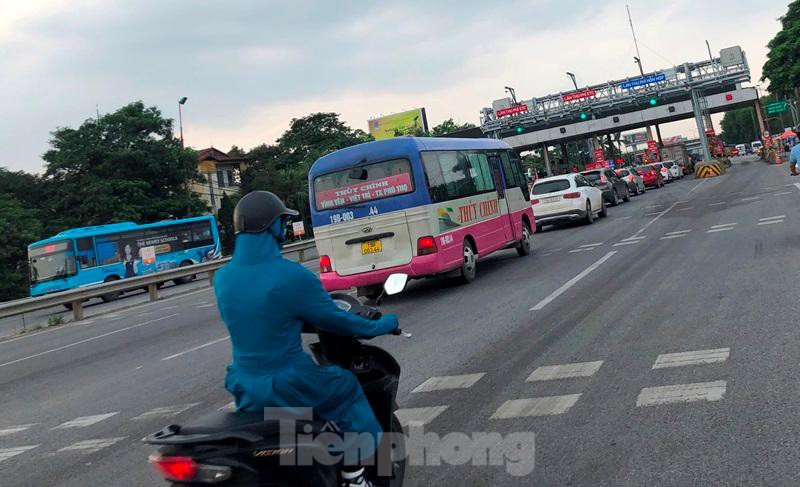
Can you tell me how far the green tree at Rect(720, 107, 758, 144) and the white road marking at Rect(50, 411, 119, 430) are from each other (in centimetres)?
18681

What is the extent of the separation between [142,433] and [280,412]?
373 cm

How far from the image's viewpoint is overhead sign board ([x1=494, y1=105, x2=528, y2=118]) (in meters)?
52.5

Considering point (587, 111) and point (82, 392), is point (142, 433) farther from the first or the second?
point (587, 111)

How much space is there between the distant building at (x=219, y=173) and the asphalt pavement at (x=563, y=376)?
173ft

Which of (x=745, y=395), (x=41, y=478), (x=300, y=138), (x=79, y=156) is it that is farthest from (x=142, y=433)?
(x=300, y=138)

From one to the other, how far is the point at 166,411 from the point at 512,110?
1916 inches

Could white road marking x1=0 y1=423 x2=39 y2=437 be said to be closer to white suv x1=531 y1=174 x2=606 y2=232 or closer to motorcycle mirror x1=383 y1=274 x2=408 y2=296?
motorcycle mirror x1=383 y1=274 x2=408 y2=296

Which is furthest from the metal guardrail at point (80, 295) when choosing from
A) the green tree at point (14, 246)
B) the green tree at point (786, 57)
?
the green tree at point (786, 57)

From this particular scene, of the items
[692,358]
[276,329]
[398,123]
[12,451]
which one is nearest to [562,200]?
[692,358]

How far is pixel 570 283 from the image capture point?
36.7ft

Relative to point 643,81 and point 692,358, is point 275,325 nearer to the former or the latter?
point 692,358

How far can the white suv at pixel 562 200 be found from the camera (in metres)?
22.5

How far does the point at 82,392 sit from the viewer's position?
28.6ft

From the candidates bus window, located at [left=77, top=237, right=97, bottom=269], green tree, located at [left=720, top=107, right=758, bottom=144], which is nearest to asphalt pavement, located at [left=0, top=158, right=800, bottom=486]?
bus window, located at [left=77, top=237, right=97, bottom=269]
